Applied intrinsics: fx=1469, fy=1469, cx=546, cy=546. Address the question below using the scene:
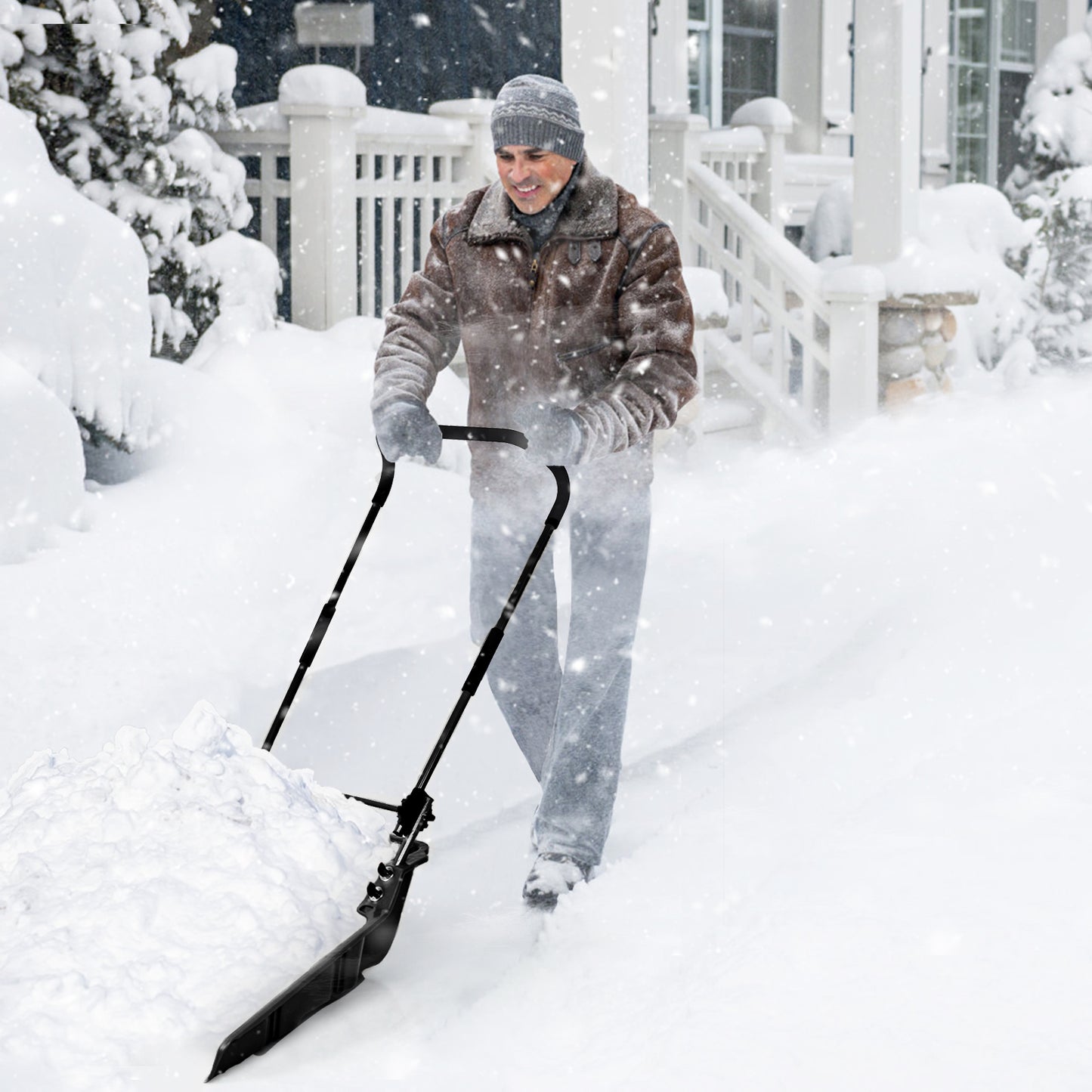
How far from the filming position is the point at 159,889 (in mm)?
2475

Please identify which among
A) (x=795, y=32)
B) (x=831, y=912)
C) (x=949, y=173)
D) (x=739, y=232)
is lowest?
(x=831, y=912)

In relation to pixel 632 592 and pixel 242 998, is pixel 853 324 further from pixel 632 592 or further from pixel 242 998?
pixel 242 998

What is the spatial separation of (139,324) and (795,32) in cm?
851

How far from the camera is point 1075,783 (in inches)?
126

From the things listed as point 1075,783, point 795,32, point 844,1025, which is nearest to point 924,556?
point 1075,783

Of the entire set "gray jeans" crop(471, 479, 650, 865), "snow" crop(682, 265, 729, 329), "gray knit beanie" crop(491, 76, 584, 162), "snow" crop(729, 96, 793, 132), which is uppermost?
"snow" crop(729, 96, 793, 132)

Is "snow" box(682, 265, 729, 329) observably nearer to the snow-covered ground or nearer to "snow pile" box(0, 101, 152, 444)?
the snow-covered ground

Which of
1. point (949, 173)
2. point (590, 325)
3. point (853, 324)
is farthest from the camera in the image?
point (949, 173)

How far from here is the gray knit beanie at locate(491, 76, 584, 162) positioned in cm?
314

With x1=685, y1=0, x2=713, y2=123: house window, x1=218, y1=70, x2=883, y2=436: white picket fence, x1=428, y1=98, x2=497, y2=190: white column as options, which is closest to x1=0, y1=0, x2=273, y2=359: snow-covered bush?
x1=218, y1=70, x2=883, y2=436: white picket fence

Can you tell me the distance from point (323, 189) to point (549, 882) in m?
4.71

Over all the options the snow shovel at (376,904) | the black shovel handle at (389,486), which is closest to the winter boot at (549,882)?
the snow shovel at (376,904)

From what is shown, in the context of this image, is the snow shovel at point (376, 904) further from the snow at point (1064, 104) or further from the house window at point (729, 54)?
the snow at point (1064, 104)

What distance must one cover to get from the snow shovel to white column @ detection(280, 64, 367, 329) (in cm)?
441
